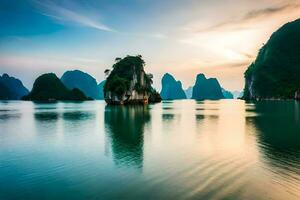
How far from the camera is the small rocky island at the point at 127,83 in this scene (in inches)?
5389

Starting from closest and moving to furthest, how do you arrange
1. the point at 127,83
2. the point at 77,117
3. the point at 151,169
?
the point at 151,169
the point at 77,117
the point at 127,83

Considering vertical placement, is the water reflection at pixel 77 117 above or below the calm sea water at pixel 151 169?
above

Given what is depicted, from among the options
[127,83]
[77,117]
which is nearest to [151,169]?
[77,117]

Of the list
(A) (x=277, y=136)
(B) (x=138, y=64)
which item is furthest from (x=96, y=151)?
(B) (x=138, y=64)

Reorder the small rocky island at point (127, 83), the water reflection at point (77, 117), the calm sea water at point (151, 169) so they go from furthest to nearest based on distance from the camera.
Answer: the small rocky island at point (127, 83) < the water reflection at point (77, 117) < the calm sea water at point (151, 169)

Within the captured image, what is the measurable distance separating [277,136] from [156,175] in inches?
821

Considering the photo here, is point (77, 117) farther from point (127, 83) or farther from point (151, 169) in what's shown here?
point (127, 83)

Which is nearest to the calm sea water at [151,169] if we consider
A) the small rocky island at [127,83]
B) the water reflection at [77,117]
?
the water reflection at [77,117]

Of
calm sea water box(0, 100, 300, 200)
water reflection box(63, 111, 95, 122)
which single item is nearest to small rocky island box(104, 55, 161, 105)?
water reflection box(63, 111, 95, 122)

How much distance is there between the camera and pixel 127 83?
140 metres

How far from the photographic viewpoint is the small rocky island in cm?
13688

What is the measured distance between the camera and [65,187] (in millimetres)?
14344

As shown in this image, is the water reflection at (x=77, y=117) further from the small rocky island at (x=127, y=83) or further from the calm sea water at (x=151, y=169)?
the small rocky island at (x=127, y=83)

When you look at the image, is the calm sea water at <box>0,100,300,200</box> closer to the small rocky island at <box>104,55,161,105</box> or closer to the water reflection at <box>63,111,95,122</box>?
the water reflection at <box>63,111,95,122</box>
